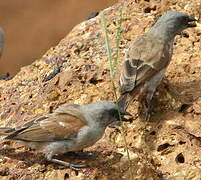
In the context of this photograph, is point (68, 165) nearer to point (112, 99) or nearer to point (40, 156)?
point (40, 156)

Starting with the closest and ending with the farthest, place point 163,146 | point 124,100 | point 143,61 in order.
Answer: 1. point 163,146
2. point 124,100
3. point 143,61

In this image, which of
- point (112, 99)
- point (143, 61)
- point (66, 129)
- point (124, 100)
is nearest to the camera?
point (66, 129)

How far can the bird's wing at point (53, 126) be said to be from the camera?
5.58 m

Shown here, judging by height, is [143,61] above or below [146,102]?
above

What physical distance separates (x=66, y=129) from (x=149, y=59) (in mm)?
1629

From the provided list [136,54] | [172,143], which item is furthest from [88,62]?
[172,143]

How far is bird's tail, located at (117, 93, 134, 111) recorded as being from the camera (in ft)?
20.4

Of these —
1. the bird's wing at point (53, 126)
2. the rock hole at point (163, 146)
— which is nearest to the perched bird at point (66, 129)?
the bird's wing at point (53, 126)

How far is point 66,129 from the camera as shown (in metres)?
5.59

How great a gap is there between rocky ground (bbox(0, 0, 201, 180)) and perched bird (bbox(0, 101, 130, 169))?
17 centimetres

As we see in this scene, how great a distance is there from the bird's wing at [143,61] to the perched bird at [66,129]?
802 mm

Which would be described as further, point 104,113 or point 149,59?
point 149,59

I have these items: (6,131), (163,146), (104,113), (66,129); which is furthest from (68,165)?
(163,146)

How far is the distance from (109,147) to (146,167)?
0.48m
